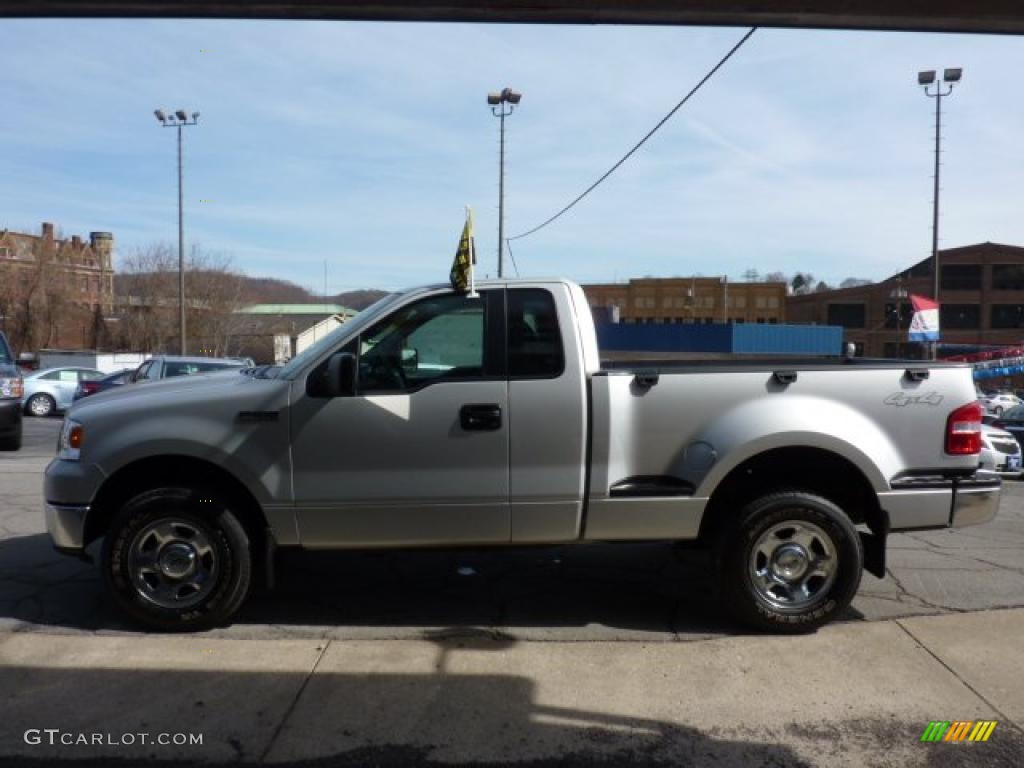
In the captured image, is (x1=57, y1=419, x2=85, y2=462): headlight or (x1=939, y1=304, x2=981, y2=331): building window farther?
(x1=939, y1=304, x2=981, y2=331): building window

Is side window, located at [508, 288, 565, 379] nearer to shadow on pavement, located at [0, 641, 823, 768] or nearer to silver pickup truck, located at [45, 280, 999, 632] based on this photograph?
silver pickup truck, located at [45, 280, 999, 632]

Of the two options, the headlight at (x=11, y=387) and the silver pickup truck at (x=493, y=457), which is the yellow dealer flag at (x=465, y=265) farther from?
the headlight at (x=11, y=387)

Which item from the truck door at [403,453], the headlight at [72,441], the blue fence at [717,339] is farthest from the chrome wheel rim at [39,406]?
the blue fence at [717,339]

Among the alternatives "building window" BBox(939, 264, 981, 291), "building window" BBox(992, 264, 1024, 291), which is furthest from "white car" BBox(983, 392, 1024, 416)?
"building window" BBox(992, 264, 1024, 291)

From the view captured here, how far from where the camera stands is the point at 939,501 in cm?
476

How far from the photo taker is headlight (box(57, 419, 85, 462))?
461cm

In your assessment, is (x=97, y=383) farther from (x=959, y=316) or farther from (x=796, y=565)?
(x=959, y=316)

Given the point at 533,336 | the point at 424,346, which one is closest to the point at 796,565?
the point at 533,336

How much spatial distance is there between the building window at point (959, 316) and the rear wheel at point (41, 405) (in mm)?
73365

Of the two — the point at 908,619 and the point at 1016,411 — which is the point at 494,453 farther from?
the point at 1016,411

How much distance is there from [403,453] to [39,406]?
22.4 m

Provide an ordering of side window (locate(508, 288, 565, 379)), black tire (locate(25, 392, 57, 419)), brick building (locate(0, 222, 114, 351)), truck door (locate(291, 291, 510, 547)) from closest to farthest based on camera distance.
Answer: truck door (locate(291, 291, 510, 547))
side window (locate(508, 288, 565, 379))
black tire (locate(25, 392, 57, 419))
brick building (locate(0, 222, 114, 351))

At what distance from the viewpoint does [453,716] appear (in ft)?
12.2

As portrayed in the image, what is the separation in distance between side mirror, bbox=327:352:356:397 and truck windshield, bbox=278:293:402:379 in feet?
0.72
